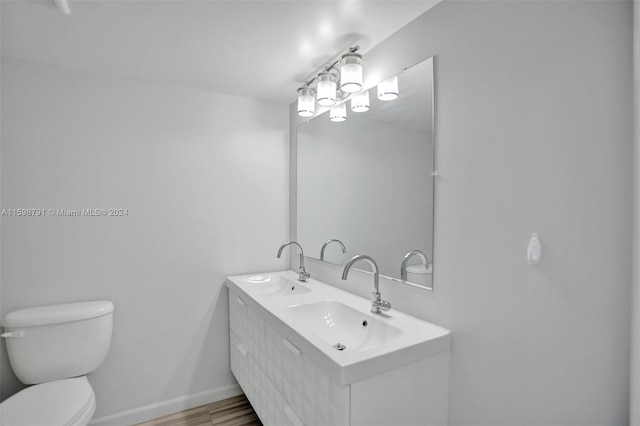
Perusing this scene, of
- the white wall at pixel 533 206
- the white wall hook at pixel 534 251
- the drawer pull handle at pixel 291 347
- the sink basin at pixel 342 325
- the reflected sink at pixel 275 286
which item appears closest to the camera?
the white wall at pixel 533 206

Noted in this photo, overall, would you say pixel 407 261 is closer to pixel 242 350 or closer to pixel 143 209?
pixel 242 350

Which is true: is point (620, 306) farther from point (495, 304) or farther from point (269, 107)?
point (269, 107)

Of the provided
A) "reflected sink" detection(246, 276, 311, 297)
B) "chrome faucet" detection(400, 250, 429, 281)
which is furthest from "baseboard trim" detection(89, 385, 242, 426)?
"chrome faucet" detection(400, 250, 429, 281)

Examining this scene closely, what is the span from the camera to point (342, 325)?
5.59 feet

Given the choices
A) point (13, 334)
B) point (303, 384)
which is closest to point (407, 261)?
point (303, 384)

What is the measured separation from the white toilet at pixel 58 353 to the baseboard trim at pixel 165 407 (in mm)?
441

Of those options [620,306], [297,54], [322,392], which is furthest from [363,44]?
[322,392]

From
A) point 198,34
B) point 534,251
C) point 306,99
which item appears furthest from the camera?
point 306,99

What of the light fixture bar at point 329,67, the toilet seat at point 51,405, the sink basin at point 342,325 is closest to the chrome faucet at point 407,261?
the sink basin at point 342,325

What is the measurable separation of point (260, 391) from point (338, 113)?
1731mm

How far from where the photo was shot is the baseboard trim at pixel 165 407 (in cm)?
206

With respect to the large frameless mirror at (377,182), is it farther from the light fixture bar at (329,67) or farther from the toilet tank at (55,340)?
the toilet tank at (55,340)

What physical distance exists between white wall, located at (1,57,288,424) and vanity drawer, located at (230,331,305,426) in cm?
24

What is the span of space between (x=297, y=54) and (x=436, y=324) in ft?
5.18
